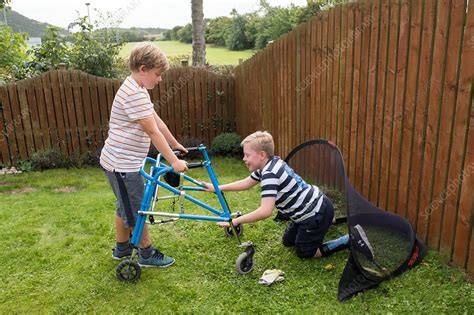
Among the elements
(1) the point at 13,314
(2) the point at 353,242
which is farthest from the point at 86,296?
(2) the point at 353,242

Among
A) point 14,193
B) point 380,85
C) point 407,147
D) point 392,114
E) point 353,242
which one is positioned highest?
point 380,85

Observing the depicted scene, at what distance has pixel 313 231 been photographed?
11.2 ft

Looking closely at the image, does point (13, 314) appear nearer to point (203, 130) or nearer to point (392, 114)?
point (392, 114)

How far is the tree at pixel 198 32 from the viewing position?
33.9 feet

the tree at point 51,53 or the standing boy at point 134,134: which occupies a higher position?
the tree at point 51,53

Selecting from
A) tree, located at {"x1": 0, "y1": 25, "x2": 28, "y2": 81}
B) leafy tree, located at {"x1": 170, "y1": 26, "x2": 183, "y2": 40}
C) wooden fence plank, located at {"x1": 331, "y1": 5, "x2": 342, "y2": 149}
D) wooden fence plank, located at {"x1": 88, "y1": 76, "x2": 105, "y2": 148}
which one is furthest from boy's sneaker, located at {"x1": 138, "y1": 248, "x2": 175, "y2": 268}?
leafy tree, located at {"x1": 170, "y1": 26, "x2": 183, "y2": 40}

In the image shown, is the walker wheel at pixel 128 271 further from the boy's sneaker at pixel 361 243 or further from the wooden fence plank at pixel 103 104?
the wooden fence plank at pixel 103 104

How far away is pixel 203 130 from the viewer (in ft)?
28.2

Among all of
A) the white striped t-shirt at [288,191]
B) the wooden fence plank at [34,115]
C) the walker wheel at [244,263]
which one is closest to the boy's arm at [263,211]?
the white striped t-shirt at [288,191]

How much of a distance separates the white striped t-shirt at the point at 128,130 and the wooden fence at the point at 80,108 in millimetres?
4944

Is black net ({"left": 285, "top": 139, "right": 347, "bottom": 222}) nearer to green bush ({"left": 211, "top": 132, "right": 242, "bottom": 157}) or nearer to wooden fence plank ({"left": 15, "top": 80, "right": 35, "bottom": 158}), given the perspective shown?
green bush ({"left": 211, "top": 132, "right": 242, "bottom": 157})

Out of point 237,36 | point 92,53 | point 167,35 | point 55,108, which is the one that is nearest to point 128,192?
point 55,108

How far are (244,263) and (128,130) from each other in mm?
1488

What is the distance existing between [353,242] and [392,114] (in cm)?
128
